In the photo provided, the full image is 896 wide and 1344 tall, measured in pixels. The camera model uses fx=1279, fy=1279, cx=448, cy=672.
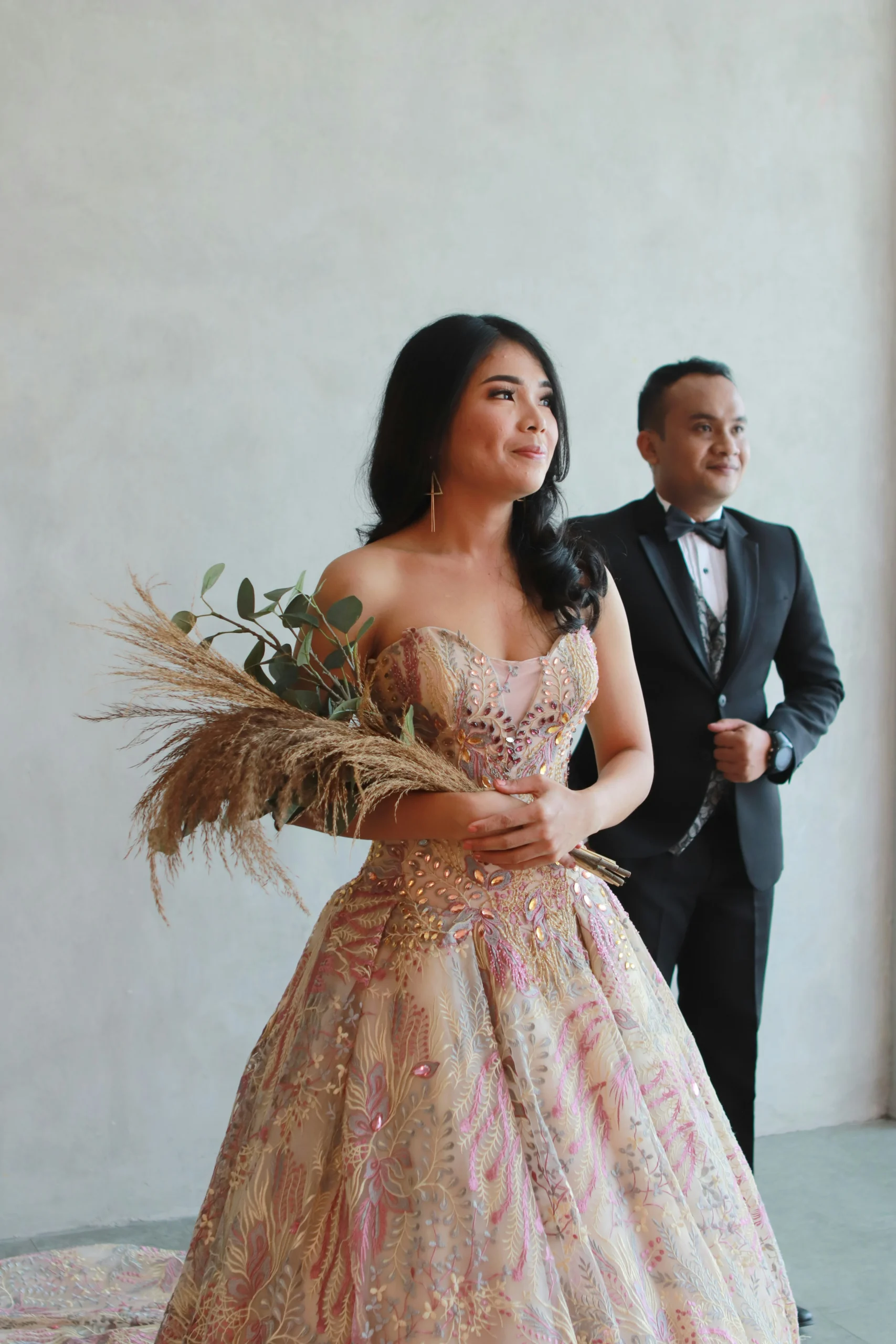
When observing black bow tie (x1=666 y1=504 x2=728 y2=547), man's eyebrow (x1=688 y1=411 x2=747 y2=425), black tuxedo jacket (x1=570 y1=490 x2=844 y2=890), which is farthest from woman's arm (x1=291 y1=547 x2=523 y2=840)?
man's eyebrow (x1=688 y1=411 x2=747 y2=425)

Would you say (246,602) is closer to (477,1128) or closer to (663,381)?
(477,1128)

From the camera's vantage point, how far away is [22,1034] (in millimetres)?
3191

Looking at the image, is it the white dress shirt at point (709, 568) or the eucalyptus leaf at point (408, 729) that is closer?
the eucalyptus leaf at point (408, 729)

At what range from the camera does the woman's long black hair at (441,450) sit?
2057 mm

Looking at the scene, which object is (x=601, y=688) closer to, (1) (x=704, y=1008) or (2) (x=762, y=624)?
(2) (x=762, y=624)

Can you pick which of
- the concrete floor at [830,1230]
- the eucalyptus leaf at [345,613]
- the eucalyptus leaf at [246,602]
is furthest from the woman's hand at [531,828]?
the concrete floor at [830,1230]

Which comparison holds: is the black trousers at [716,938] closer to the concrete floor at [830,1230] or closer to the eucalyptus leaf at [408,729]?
the concrete floor at [830,1230]

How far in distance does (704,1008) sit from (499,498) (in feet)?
4.62

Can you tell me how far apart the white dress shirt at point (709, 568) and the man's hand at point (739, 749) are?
0.28 meters

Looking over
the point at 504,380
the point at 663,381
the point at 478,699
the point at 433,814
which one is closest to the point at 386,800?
the point at 433,814

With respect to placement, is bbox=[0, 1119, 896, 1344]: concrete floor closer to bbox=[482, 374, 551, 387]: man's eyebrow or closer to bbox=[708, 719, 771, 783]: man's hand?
bbox=[708, 719, 771, 783]: man's hand

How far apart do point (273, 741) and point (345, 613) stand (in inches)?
10.3

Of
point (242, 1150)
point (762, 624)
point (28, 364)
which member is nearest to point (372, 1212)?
point (242, 1150)

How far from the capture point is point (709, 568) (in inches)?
115
